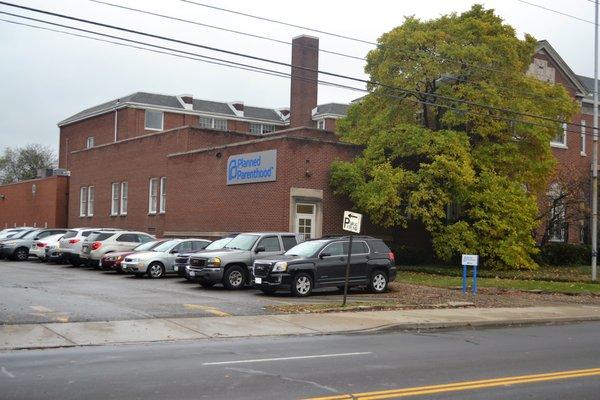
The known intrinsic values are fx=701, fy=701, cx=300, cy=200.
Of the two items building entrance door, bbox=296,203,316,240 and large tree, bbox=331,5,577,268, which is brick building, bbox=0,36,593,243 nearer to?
building entrance door, bbox=296,203,316,240

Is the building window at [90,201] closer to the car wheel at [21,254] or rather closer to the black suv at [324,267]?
the car wheel at [21,254]

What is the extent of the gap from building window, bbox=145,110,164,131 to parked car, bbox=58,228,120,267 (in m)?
30.4

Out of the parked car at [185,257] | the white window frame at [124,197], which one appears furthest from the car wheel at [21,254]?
the parked car at [185,257]

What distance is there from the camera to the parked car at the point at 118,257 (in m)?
27.0

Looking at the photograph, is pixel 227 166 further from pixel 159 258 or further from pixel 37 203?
pixel 37 203

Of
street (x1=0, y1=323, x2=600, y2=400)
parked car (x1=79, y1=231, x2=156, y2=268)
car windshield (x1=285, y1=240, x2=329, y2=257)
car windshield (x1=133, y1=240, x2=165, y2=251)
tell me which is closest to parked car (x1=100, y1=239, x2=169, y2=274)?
car windshield (x1=133, y1=240, x2=165, y2=251)

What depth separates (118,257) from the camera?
27.1 metres

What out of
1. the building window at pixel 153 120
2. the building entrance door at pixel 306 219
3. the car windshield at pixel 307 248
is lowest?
the car windshield at pixel 307 248

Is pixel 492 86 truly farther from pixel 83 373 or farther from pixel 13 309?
pixel 83 373

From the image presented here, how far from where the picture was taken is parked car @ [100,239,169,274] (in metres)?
27.0

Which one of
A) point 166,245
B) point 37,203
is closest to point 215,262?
point 166,245

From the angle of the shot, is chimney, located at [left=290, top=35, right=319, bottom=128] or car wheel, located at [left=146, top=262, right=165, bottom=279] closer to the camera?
car wheel, located at [left=146, top=262, right=165, bottom=279]

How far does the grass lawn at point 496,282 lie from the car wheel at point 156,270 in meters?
8.89

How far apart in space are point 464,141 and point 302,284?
13247 mm
